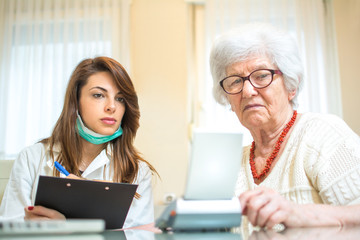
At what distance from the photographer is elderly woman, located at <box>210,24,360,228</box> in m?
0.96

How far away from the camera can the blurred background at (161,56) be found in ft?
9.71

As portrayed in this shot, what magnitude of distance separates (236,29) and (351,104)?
6.91ft

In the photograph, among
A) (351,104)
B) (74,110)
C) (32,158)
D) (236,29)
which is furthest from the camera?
(351,104)

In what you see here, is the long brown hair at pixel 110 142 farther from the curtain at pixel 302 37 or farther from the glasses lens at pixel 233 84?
the curtain at pixel 302 37

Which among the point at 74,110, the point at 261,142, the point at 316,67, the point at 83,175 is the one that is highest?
the point at 316,67

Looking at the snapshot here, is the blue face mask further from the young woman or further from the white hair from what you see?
the white hair

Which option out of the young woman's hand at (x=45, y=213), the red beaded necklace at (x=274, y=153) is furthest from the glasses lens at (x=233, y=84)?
the young woman's hand at (x=45, y=213)

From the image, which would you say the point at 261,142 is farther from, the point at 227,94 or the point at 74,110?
the point at 74,110

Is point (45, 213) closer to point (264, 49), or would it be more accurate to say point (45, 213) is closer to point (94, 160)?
point (94, 160)

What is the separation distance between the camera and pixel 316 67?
9.74 ft

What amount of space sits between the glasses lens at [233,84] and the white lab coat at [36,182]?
62 cm

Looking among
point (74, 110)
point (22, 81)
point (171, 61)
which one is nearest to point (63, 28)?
point (22, 81)

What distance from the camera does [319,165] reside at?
3.22 ft

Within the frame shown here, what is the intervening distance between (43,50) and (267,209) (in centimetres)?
313
